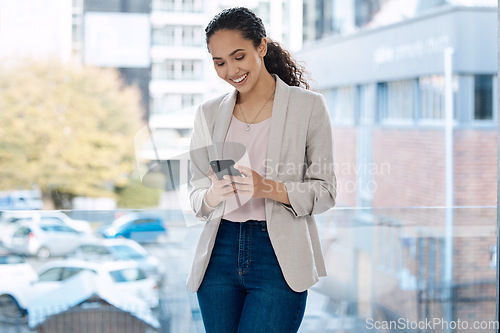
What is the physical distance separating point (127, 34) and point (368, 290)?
522cm

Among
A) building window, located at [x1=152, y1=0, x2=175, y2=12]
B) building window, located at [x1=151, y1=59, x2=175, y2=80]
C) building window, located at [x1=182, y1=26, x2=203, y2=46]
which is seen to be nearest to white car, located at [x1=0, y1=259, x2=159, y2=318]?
building window, located at [x1=151, y1=59, x2=175, y2=80]

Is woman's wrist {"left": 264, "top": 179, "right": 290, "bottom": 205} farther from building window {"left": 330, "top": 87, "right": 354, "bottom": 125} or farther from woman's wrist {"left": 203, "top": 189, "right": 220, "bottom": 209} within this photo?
building window {"left": 330, "top": 87, "right": 354, "bottom": 125}

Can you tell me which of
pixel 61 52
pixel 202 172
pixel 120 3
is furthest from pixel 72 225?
pixel 61 52

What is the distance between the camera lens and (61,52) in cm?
811

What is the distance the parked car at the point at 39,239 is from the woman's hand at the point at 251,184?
1.40m

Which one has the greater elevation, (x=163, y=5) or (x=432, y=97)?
(x=163, y=5)

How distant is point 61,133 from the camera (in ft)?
29.2

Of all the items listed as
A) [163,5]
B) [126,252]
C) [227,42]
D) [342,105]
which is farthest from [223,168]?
[342,105]

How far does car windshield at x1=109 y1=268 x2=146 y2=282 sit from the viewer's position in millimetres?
2732

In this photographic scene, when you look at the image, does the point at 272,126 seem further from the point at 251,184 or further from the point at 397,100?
the point at 397,100

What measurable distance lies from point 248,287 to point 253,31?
57 cm

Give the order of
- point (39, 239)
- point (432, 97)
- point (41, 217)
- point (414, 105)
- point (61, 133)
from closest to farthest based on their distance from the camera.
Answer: point (41, 217)
point (39, 239)
point (432, 97)
point (414, 105)
point (61, 133)

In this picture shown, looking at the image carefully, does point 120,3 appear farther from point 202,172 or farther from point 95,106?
point 202,172

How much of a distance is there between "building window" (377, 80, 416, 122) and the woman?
7.74 m
